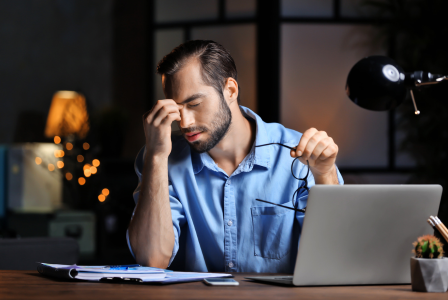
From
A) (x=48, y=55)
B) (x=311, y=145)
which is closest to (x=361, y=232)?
(x=311, y=145)

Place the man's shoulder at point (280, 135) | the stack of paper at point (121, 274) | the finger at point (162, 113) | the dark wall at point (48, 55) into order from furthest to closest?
the dark wall at point (48, 55) → the man's shoulder at point (280, 135) → the finger at point (162, 113) → the stack of paper at point (121, 274)

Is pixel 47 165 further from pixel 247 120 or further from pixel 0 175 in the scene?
pixel 247 120

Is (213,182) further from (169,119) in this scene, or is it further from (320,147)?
(320,147)

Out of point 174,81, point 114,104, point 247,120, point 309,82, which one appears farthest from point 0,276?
point 114,104

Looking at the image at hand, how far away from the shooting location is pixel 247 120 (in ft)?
5.98

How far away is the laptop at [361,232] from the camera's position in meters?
1.01

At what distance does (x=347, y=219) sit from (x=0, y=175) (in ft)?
12.4

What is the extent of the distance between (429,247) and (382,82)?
37 cm

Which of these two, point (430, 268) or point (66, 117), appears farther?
point (66, 117)

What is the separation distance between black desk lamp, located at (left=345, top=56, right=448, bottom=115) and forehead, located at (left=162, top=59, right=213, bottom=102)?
0.61m

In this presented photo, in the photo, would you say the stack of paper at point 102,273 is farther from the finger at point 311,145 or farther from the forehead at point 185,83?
the forehead at point 185,83

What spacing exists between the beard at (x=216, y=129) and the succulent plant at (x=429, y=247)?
79cm

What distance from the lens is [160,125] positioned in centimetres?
146

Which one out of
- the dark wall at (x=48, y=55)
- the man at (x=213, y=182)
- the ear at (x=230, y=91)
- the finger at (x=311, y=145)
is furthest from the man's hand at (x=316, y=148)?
the dark wall at (x=48, y=55)
